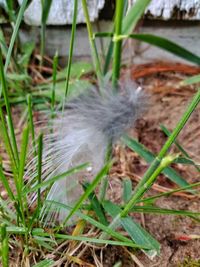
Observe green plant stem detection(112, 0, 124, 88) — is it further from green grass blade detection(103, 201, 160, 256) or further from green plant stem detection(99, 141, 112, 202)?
green grass blade detection(103, 201, 160, 256)

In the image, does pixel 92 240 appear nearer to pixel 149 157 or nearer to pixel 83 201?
pixel 83 201

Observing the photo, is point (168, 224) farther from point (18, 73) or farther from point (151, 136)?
point (18, 73)

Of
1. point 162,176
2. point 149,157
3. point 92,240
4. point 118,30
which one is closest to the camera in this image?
point 118,30

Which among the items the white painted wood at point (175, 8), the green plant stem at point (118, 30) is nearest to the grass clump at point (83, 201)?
the green plant stem at point (118, 30)

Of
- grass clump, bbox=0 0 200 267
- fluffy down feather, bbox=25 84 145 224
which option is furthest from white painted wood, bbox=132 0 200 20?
fluffy down feather, bbox=25 84 145 224

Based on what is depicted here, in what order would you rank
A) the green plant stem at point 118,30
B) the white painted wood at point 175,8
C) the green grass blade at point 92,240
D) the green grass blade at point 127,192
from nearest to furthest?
1. the green plant stem at point 118,30
2. the green grass blade at point 92,240
3. the green grass blade at point 127,192
4. the white painted wood at point 175,8

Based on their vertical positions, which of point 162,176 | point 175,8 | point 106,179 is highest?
point 175,8

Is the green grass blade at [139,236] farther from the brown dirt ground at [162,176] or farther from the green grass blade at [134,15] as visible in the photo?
the green grass blade at [134,15]

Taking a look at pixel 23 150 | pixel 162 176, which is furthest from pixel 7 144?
pixel 162 176
